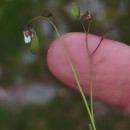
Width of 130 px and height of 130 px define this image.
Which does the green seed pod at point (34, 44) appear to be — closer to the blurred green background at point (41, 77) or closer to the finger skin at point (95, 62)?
the finger skin at point (95, 62)

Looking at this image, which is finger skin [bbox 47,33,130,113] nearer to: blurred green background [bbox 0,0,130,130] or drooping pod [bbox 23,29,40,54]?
drooping pod [bbox 23,29,40,54]

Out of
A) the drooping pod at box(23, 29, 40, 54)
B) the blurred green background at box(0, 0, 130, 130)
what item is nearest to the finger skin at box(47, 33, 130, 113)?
the drooping pod at box(23, 29, 40, 54)

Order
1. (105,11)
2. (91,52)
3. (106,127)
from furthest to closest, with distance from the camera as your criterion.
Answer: (105,11), (106,127), (91,52)

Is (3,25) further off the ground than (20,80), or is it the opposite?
(3,25)

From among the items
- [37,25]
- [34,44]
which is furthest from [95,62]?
[37,25]

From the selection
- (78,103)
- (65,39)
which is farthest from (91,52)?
(78,103)

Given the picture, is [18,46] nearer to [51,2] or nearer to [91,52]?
[51,2]

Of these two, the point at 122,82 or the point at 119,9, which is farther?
the point at 119,9
